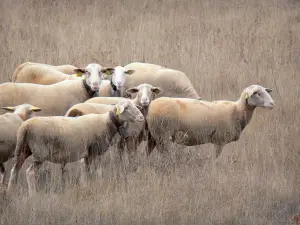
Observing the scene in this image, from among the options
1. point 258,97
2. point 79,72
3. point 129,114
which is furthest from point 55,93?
point 258,97

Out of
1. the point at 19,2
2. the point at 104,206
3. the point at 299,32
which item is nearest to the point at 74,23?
the point at 19,2

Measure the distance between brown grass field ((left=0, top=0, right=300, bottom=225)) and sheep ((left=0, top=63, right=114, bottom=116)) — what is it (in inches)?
38.7

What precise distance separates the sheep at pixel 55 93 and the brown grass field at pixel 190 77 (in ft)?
3.22

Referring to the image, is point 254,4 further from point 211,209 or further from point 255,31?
point 211,209

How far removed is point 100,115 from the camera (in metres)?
7.51

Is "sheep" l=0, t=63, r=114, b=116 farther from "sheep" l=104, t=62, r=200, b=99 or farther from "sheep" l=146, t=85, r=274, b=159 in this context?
"sheep" l=146, t=85, r=274, b=159

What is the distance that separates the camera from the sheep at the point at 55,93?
8297 mm

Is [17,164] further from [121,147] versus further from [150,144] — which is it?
[150,144]

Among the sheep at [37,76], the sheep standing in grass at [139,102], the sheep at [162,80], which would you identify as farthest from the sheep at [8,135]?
the sheep at [162,80]

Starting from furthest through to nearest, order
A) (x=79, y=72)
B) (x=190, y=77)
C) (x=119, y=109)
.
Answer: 1. (x=190, y=77)
2. (x=79, y=72)
3. (x=119, y=109)

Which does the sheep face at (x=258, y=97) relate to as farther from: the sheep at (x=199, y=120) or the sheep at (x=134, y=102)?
the sheep at (x=134, y=102)

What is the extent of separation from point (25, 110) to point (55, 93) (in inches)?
40.6

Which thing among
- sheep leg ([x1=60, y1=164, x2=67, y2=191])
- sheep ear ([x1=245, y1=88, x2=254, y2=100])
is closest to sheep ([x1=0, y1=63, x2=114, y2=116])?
sheep leg ([x1=60, y1=164, x2=67, y2=191])

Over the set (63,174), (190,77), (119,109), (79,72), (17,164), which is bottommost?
(63,174)
